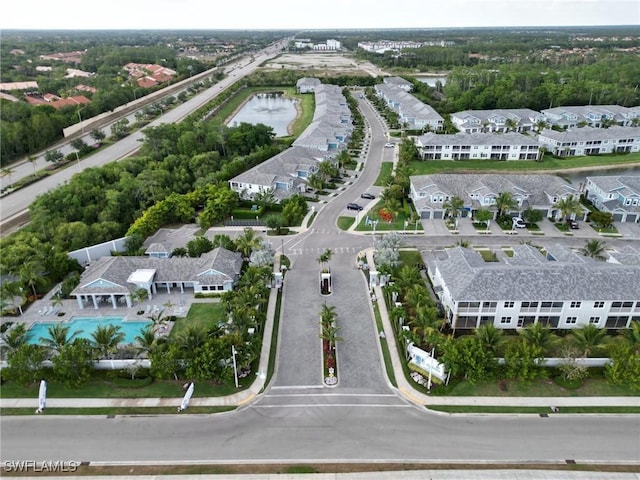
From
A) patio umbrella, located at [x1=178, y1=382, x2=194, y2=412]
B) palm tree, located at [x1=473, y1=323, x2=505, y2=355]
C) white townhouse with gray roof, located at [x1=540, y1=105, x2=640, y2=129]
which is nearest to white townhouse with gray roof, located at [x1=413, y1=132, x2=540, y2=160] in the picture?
white townhouse with gray roof, located at [x1=540, y1=105, x2=640, y2=129]

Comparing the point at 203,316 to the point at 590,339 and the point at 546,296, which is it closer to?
the point at 546,296

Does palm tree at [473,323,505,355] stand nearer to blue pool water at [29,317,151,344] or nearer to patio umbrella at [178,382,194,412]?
patio umbrella at [178,382,194,412]

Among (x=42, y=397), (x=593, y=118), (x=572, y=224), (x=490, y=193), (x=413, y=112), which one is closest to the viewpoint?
(x=42, y=397)

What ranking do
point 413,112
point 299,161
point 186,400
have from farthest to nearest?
point 413,112 < point 299,161 < point 186,400

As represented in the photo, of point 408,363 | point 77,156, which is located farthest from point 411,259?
point 77,156

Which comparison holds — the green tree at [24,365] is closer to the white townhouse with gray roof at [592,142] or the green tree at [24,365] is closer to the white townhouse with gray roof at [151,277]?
the white townhouse with gray roof at [151,277]

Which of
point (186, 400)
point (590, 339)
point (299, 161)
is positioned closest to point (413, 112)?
point (299, 161)
